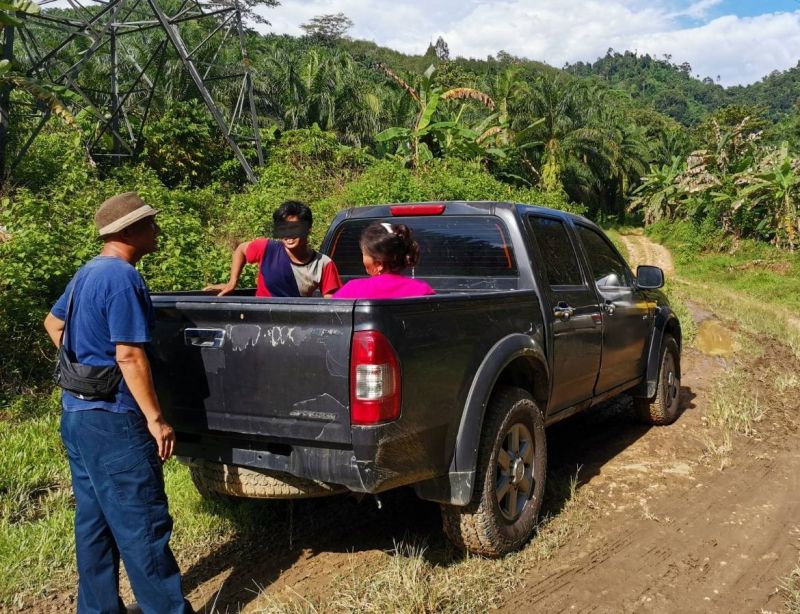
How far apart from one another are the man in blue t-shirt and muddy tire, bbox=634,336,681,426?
4.55 meters

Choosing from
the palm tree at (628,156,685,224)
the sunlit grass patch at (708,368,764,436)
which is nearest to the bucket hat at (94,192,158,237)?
the sunlit grass patch at (708,368,764,436)

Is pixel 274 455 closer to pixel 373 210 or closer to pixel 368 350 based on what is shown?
pixel 368 350

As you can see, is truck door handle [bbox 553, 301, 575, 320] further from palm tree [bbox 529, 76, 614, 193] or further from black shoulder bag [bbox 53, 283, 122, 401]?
palm tree [bbox 529, 76, 614, 193]

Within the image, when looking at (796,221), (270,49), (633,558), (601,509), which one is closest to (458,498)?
(633,558)

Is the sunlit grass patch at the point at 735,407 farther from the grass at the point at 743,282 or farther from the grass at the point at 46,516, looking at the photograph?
the grass at the point at 46,516

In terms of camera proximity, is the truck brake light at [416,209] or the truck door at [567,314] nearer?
the truck door at [567,314]

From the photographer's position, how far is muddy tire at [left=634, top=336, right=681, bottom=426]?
616cm

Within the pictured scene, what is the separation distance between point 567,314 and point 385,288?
1.43 meters

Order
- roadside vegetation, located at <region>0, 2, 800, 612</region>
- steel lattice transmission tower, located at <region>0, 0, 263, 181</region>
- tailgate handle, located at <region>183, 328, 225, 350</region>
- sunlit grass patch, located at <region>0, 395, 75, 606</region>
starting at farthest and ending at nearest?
steel lattice transmission tower, located at <region>0, 0, 263, 181</region> < roadside vegetation, located at <region>0, 2, 800, 612</region> < sunlit grass patch, located at <region>0, 395, 75, 606</region> < tailgate handle, located at <region>183, 328, 225, 350</region>

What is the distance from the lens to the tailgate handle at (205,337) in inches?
119

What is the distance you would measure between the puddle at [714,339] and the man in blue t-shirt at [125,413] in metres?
9.29

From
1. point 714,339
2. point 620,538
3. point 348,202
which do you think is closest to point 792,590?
point 620,538

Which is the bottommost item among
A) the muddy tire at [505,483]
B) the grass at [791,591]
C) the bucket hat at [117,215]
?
the grass at [791,591]

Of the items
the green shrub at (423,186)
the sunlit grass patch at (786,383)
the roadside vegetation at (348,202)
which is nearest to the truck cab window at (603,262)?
the roadside vegetation at (348,202)
